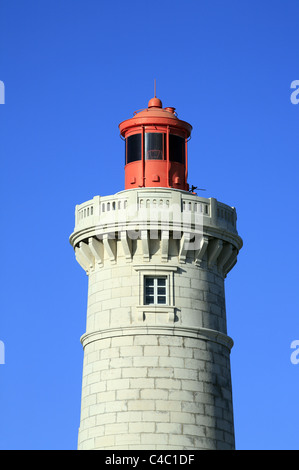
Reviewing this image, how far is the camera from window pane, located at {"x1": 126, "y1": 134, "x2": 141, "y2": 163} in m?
37.0

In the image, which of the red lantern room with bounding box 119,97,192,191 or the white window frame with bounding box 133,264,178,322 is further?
the red lantern room with bounding box 119,97,192,191

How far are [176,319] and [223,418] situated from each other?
9.77 ft

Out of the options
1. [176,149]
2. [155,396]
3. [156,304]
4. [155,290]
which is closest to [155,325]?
[156,304]

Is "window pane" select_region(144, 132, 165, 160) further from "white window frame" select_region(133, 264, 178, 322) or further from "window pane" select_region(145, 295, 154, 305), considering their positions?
"window pane" select_region(145, 295, 154, 305)

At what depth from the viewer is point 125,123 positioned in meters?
37.3

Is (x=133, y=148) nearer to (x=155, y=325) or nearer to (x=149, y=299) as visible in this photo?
(x=149, y=299)

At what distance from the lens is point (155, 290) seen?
35375 millimetres

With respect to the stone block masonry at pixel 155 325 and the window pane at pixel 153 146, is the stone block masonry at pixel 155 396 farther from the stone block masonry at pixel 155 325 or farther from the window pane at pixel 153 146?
the window pane at pixel 153 146

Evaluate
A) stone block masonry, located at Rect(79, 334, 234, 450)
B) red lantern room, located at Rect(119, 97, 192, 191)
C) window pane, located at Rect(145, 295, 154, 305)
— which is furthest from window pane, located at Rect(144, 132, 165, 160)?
stone block masonry, located at Rect(79, 334, 234, 450)

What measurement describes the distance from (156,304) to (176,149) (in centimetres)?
480

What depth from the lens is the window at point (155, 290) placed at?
35281mm

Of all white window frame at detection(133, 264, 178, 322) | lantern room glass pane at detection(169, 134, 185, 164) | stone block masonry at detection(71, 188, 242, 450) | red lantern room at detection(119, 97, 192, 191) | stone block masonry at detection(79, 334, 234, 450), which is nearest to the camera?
stone block masonry at detection(79, 334, 234, 450)

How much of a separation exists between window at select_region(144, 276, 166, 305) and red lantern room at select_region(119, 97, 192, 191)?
284 cm
